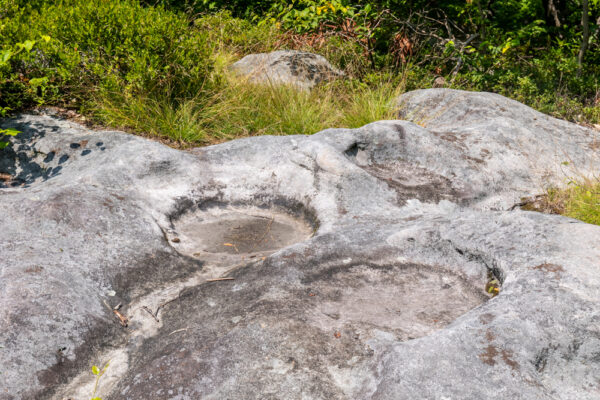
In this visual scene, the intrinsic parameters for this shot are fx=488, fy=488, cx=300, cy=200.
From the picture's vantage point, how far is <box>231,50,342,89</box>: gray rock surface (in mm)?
6473

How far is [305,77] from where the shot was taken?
21.7ft

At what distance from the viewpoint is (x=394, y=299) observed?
2.53m

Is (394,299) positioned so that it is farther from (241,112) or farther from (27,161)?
(241,112)

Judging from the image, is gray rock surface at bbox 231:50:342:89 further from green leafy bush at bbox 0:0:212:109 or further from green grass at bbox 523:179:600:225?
green grass at bbox 523:179:600:225

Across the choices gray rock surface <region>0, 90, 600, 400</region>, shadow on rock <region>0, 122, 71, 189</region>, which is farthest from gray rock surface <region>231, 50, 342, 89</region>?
shadow on rock <region>0, 122, 71, 189</region>

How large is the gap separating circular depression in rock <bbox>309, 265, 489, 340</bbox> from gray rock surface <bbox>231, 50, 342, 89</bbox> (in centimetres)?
411

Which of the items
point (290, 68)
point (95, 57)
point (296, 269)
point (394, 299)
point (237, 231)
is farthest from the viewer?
point (290, 68)

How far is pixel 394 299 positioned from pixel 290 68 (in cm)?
476

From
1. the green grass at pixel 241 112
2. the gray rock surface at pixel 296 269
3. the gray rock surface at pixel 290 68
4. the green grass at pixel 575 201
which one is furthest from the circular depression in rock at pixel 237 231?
the gray rock surface at pixel 290 68

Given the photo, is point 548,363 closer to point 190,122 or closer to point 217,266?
point 217,266

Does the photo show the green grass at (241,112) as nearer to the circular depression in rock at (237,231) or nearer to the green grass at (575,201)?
the circular depression in rock at (237,231)

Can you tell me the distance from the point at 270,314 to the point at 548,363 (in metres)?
1.16

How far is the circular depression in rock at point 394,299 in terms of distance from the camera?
2.25 meters

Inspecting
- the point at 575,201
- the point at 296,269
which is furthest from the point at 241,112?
the point at 575,201
